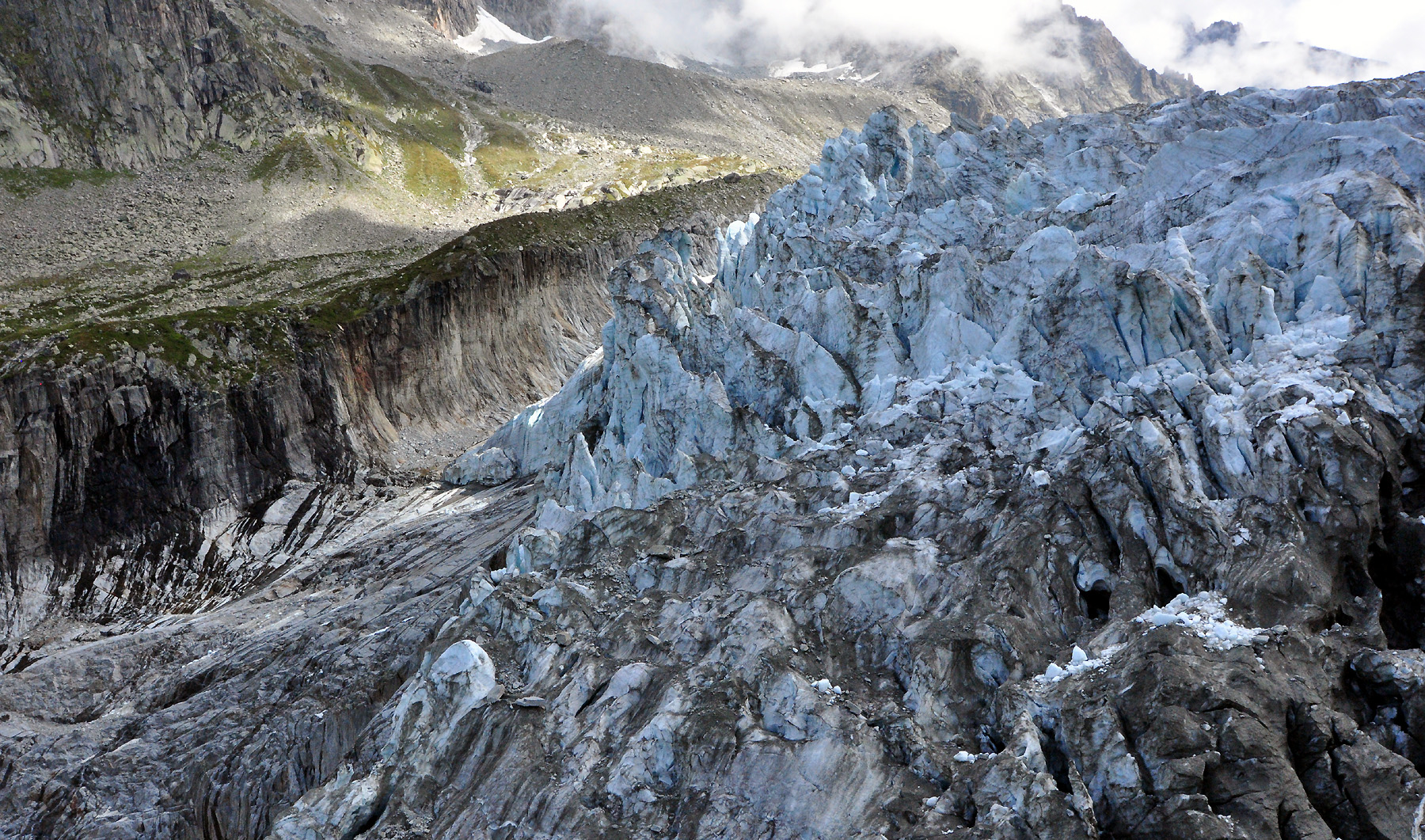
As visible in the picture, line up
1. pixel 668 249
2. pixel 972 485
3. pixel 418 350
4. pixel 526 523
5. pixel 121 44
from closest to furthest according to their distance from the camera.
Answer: pixel 972 485, pixel 526 523, pixel 668 249, pixel 418 350, pixel 121 44

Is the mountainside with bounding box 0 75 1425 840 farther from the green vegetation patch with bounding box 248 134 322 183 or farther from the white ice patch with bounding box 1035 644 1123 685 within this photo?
the green vegetation patch with bounding box 248 134 322 183

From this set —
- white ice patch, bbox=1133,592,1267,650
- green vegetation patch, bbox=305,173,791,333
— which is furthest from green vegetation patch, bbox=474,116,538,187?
white ice patch, bbox=1133,592,1267,650

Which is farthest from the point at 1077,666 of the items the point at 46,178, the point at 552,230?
the point at 46,178

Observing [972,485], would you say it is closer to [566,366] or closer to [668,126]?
[566,366]

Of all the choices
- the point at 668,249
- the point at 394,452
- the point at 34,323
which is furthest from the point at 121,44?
the point at 668,249

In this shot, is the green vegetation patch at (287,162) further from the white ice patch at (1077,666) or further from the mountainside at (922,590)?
the white ice patch at (1077,666)

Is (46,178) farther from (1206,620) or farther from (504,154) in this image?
(1206,620)

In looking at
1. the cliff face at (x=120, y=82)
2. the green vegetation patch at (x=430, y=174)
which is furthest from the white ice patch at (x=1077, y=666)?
the cliff face at (x=120, y=82)

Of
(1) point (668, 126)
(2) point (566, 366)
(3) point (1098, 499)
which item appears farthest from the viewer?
(1) point (668, 126)
